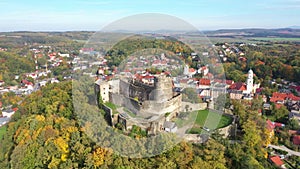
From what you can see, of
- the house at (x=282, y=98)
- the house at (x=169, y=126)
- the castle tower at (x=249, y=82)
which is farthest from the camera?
the castle tower at (x=249, y=82)

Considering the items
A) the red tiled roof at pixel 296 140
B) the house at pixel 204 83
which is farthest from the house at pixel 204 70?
the red tiled roof at pixel 296 140

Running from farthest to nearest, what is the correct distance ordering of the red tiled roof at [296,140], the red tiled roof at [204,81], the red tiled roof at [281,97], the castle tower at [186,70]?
the castle tower at [186,70], the red tiled roof at [281,97], the red tiled roof at [204,81], the red tiled roof at [296,140]

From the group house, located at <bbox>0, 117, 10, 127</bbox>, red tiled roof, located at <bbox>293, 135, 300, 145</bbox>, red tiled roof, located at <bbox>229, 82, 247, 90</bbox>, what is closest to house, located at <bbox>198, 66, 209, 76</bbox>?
red tiled roof, located at <bbox>229, 82, 247, 90</bbox>

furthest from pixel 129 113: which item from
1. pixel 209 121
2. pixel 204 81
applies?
pixel 204 81

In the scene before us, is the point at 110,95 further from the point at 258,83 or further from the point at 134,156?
the point at 258,83

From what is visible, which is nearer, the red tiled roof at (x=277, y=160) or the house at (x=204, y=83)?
the red tiled roof at (x=277, y=160)

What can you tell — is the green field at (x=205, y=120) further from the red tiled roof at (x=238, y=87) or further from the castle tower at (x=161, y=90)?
the red tiled roof at (x=238, y=87)

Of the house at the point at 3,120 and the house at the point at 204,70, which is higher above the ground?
the house at the point at 204,70
